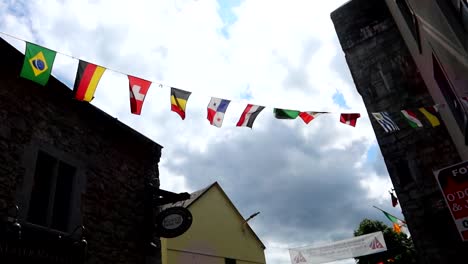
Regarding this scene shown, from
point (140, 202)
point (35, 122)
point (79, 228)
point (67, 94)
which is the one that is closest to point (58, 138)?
point (35, 122)

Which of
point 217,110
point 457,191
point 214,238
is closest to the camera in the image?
point 457,191

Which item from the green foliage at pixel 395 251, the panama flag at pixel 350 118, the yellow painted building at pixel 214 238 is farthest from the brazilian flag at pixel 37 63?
the green foliage at pixel 395 251

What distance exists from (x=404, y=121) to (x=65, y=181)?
8.04 meters

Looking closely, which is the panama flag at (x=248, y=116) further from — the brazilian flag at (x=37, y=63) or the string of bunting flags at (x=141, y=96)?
the brazilian flag at (x=37, y=63)

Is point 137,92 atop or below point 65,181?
atop

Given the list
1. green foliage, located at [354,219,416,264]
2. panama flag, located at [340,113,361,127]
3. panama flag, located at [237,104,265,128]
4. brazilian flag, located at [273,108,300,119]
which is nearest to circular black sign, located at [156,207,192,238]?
panama flag, located at [237,104,265,128]

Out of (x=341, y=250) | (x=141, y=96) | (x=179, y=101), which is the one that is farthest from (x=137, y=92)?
(x=341, y=250)

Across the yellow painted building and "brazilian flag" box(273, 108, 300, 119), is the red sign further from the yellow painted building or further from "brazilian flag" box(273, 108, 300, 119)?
the yellow painted building

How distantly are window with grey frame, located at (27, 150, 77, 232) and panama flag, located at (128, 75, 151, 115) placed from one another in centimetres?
173

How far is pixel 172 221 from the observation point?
7.71 m

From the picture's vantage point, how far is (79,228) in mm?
6508

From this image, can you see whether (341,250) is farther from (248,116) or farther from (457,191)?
(457,191)

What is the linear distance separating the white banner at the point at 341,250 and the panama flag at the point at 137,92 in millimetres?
15203

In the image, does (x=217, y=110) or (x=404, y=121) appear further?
(x=404, y=121)
